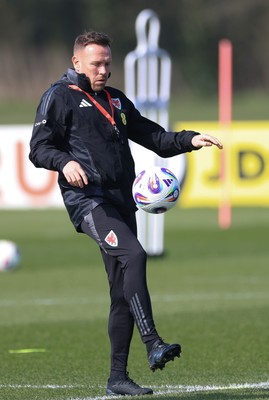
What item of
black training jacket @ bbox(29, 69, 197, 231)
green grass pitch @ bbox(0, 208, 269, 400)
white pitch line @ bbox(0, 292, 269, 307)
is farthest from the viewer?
white pitch line @ bbox(0, 292, 269, 307)

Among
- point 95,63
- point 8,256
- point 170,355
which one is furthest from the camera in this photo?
point 8,256

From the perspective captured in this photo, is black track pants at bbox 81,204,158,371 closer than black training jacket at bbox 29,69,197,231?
Yes

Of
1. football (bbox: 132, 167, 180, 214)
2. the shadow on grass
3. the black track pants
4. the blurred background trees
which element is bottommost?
the shadow on grass

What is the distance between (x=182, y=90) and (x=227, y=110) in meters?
32.9

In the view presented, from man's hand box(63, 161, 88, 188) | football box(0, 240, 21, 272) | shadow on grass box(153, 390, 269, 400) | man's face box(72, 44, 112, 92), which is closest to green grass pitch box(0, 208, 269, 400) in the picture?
shadow on grass box(153, 390, 269, 400)

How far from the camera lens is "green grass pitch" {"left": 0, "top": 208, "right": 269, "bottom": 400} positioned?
8.45 meters

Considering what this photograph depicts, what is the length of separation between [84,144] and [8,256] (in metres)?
9.14

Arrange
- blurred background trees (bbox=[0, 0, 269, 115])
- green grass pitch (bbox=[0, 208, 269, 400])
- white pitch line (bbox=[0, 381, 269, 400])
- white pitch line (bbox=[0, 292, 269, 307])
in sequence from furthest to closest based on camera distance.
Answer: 1. blurred background trees (bbox=[0, 0, 269, 115])
2. white pitch line (bbox=[0, 292, 269, 307])
3. green grass pitch (bbox=[0, 208, 269, 400])
4. white pitch line (bbox=[0, 381, 269, 400])

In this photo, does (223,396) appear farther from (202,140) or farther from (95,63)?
(95,63)

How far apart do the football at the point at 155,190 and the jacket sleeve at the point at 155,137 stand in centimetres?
20

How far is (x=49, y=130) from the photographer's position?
7.66 metres

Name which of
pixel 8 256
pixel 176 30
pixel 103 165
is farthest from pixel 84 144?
pixel 176 30

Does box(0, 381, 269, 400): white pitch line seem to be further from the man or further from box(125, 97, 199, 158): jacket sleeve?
box(125, 97, 199, 158): jacket sleeve

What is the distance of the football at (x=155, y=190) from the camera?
25.4 feet
